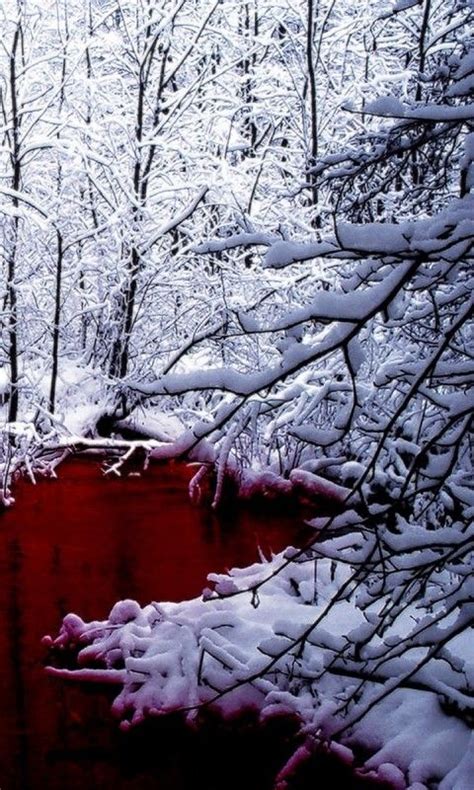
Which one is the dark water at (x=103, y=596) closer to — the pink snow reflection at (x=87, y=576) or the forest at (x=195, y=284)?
the pink snow reflection at (x=87, y=576)

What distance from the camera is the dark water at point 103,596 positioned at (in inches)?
246

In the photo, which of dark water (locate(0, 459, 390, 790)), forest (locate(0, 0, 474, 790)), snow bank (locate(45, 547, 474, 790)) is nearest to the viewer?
snow bank (locate(45, 547, 474, 790))

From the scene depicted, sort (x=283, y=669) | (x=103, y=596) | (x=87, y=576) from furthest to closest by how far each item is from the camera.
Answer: (x=87, y=576) → (x=103, y=596) → (x=283, y=669)

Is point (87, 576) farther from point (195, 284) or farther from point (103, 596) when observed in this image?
point (195, 284)

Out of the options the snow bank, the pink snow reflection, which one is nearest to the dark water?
the pink snow reflection

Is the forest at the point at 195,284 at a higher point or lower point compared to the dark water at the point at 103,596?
higher

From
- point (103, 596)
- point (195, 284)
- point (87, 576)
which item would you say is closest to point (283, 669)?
point (103, 596)

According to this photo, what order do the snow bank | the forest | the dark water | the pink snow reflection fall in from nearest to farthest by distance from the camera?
the snow bank < the dark water < the pink snow reflection < the forest

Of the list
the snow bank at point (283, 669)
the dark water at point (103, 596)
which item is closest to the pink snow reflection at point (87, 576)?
the dark water at point (103, 596)

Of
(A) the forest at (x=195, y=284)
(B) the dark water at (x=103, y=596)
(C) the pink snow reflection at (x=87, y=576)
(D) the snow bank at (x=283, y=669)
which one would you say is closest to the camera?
(D) the snow bank at (x=283, y=669)

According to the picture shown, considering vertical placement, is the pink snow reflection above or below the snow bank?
below

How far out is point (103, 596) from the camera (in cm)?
966

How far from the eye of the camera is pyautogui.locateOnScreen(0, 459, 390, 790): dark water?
6.25m

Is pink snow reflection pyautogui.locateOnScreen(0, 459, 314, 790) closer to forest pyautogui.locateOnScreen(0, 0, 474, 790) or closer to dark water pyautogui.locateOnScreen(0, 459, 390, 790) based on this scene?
dark water pyautogui.locateOnScreen(0, 459, 390, 790)
